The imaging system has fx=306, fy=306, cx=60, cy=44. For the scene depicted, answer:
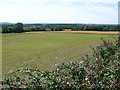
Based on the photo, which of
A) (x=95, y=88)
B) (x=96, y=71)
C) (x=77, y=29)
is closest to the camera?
(x=95, y=88)

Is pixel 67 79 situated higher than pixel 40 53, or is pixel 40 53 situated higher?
pixel 67 79

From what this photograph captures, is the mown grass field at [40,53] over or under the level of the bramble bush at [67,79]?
under

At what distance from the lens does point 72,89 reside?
437cm

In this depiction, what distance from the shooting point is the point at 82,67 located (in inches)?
188

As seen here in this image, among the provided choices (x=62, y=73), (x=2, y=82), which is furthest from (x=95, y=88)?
(x=2, y=82)

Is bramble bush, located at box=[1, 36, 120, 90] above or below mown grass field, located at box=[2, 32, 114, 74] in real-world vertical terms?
above

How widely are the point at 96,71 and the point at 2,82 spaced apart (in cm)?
143

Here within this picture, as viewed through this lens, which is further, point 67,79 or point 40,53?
point 40,53

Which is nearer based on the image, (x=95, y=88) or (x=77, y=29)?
(x=95, y=88)

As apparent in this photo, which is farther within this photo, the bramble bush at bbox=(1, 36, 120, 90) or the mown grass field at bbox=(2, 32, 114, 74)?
the mown grass field at bbox=(2, 32, 114, 74)

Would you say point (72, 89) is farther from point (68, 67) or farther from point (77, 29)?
point (77, 29)

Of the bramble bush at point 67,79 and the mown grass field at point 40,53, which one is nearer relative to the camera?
the bramble bush at point 67,79

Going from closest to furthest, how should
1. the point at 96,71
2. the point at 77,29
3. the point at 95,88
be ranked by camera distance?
1. the point at 95,88
2. the point at 96,71
3. the point at 77,29

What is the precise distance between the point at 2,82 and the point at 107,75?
4.98ft
